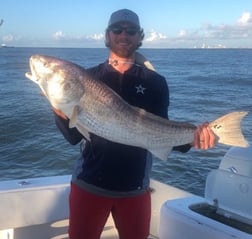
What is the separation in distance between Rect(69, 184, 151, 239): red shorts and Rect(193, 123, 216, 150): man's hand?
2.04ft

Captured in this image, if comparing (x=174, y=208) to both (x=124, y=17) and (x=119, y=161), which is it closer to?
(x=119, y=161)

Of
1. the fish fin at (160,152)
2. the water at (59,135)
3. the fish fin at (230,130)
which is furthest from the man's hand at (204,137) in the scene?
the water at (59,135)

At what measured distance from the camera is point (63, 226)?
17.3ft

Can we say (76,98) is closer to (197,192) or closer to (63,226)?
(63,226)

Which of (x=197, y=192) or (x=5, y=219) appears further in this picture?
(x=197, y=192)

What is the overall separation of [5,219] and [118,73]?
2.07 meters

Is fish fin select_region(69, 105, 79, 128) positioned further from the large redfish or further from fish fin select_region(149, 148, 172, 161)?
fish fin select_region(149, 148, 172, 161)

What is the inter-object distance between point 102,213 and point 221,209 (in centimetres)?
118

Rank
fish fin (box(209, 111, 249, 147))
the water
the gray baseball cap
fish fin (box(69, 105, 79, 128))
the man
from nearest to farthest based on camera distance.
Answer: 1. fish fin (box(69, 105, 79, 128))
2. fish fin (box(209, 111, 249, 147))
3. the man
4. the gray baseball cap
5. the water

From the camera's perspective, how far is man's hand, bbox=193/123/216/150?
329cm

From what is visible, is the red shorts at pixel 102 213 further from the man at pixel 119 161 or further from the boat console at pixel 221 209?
the boat console at pixel 221 209

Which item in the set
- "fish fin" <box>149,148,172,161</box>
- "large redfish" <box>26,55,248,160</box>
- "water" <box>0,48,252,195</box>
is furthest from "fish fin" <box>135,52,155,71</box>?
"water" <box>0,48,252,195</box>

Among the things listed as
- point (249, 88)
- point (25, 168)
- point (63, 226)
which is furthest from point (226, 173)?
point (249, 88)

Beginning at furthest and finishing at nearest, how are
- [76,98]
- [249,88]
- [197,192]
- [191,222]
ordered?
[249,88]
[197,192]
[191,222]
[76,98]
